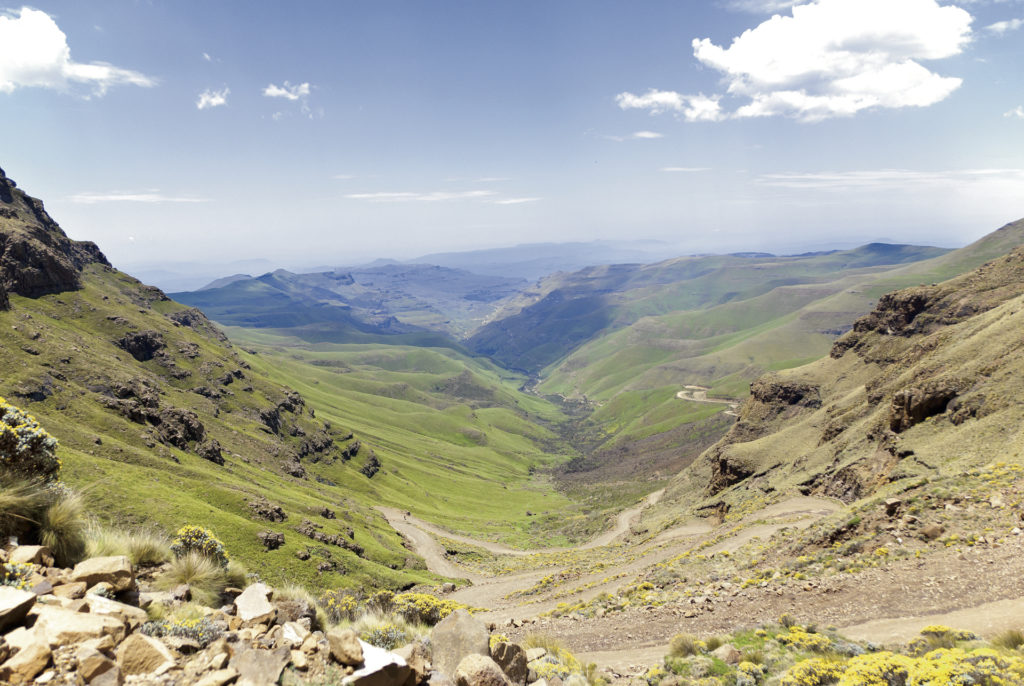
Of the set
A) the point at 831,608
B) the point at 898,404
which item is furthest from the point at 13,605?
the point at 898,404

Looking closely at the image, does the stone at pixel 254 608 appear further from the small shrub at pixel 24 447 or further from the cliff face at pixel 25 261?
the cliff face at pixel 25 261

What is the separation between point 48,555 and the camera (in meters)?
10.6

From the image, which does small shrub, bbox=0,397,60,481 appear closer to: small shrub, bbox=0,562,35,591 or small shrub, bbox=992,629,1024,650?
small shrub, bbox=0,562,35,591

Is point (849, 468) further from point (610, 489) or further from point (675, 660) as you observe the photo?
point (610, 489)

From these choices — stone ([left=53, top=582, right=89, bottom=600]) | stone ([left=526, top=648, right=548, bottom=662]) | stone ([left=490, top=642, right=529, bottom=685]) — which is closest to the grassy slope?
stone ([left=53, top=582, right=89, bottom=600])

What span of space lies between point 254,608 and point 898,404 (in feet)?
216

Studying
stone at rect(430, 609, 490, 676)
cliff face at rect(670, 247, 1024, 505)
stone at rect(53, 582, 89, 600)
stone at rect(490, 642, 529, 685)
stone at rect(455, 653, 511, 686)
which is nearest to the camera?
stone at rect(53, 582, 89, 600)

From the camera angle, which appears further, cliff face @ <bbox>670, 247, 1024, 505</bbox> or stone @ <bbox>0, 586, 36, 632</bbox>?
cliff face @ <bbox>670, 247, 1024, 505</bbox>

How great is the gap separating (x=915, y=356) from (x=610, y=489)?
138237 millimetres

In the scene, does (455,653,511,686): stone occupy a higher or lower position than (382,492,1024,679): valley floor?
higher

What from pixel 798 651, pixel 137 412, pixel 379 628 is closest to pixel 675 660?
pixel 798 651

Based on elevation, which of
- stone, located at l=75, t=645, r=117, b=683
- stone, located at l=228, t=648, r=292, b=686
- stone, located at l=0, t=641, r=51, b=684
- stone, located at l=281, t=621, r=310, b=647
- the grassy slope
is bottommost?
the grassy slope

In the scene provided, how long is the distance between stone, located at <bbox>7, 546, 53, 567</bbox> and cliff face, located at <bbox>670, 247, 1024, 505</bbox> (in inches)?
2045

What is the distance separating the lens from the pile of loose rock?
737cm
